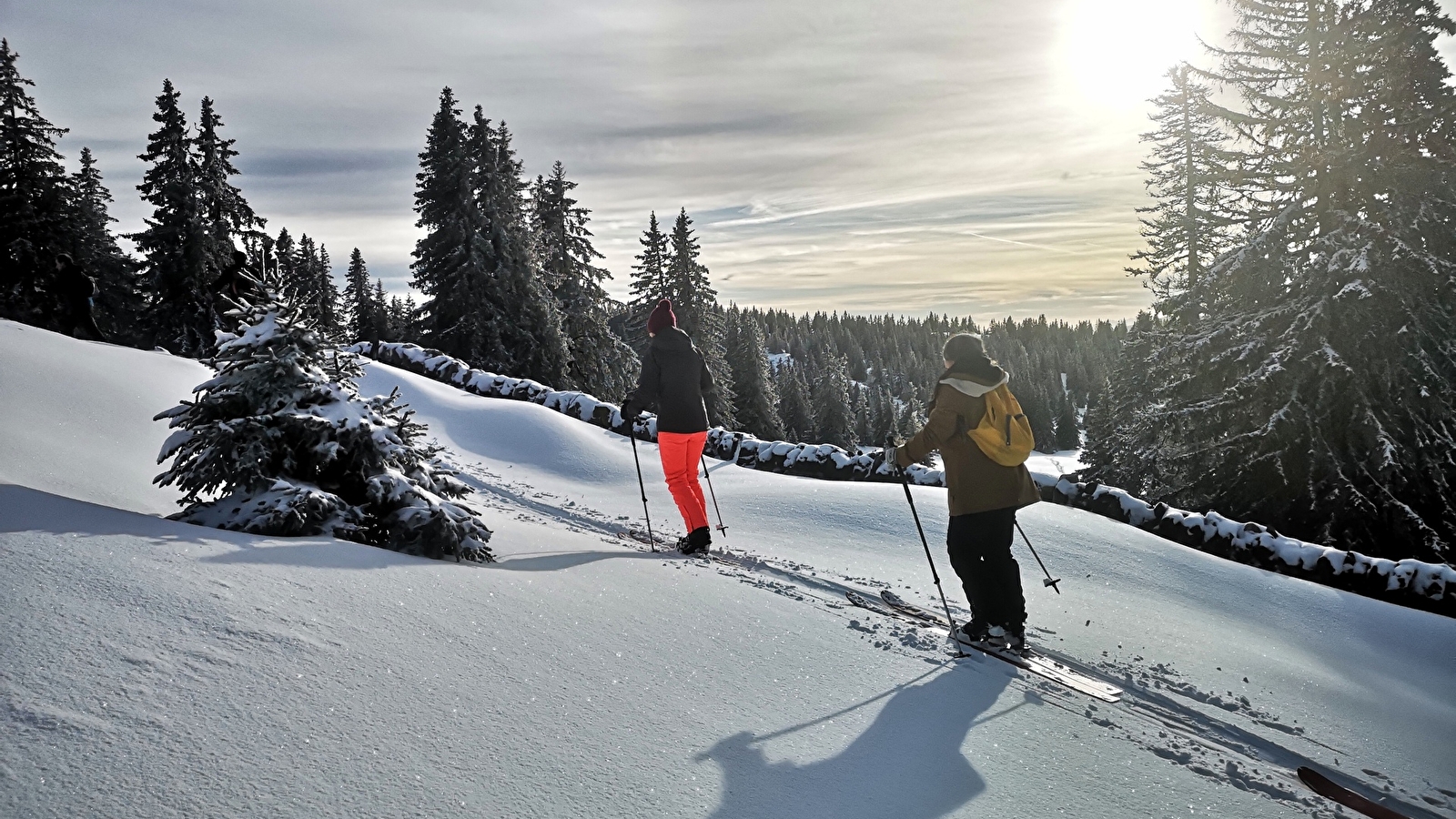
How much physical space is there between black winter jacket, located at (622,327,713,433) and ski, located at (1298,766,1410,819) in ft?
15.1

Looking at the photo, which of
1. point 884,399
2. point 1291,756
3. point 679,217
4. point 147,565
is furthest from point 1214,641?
point 884,399

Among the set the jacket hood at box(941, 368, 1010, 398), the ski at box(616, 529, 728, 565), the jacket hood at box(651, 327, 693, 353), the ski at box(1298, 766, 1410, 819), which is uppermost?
the jacket hood at box(651, 327, 693, 353)

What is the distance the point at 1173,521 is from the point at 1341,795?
6.35 metres

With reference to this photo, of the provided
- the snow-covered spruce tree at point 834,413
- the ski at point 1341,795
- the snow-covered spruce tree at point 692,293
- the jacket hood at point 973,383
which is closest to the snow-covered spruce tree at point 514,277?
the snow-covered spruce tree at point 692,293

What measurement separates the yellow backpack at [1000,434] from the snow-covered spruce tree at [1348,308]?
10.5m

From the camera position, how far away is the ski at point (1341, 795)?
304 centimetres

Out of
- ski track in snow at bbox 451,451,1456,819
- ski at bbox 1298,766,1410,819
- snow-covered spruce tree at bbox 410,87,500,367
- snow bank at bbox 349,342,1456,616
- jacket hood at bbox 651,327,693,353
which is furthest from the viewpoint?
snow-covered spruce tree at bbox 410,87,500,367

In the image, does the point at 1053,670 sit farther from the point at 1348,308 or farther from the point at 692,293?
the point at 692,293

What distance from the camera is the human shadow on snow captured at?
2.49 meters

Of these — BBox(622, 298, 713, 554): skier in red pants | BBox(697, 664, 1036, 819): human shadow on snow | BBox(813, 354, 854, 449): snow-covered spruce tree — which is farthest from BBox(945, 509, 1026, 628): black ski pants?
BBox(813, 354, 854, 449): snow-covered spruce tree

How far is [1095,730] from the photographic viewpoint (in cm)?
347

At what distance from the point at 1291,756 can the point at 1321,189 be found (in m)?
12.8

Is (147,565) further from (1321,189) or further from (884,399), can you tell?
(884,399)

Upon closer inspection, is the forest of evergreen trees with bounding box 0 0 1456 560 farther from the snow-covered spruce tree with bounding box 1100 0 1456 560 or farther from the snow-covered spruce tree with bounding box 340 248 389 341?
the snow-covered spruce tree with bounding box 340 248 389 341
